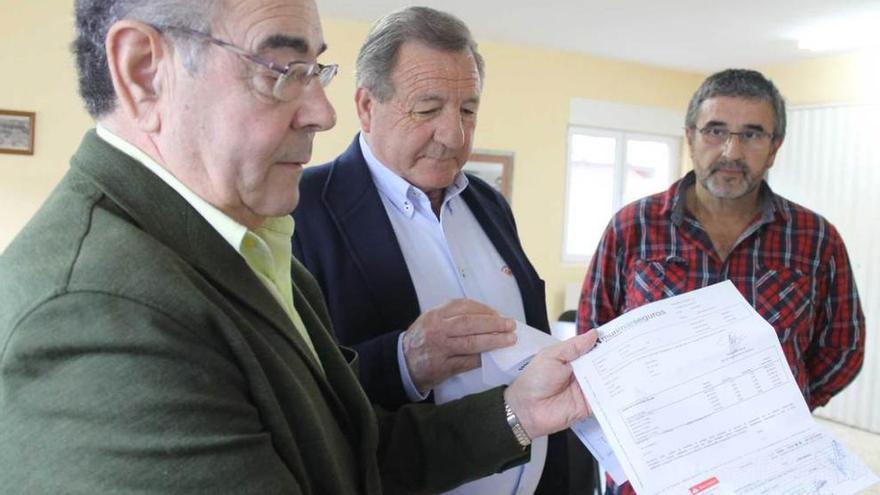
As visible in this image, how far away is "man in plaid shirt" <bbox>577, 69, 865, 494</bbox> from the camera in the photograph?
1.80 metres

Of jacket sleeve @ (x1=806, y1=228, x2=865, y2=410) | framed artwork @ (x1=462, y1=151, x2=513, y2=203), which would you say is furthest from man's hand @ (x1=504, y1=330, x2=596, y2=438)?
framed artwork @ (x1=462, y1=151, x2=513, y2=203)

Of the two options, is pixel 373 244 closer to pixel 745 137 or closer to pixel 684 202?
pixel 684 202

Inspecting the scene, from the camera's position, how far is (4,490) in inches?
21.0

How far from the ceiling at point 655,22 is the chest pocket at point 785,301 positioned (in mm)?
2939

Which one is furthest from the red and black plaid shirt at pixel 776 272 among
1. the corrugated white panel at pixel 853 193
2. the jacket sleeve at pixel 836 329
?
the corrugated white panel at pixel 853 193

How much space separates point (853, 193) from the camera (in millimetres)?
5164

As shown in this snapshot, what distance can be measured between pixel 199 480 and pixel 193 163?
34 centimetres

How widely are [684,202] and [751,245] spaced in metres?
0.22

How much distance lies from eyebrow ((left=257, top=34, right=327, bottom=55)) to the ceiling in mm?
3859

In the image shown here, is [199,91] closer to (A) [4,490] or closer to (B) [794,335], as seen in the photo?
(A) [4,490]

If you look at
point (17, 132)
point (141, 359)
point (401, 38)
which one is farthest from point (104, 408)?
point (17, 132)

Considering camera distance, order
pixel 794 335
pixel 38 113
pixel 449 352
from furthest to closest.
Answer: pixel 38 113 < pixel 794 335 < pixel 449 352

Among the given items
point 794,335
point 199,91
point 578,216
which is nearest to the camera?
point 199,91

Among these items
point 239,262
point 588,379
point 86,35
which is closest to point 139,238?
point 239,262
